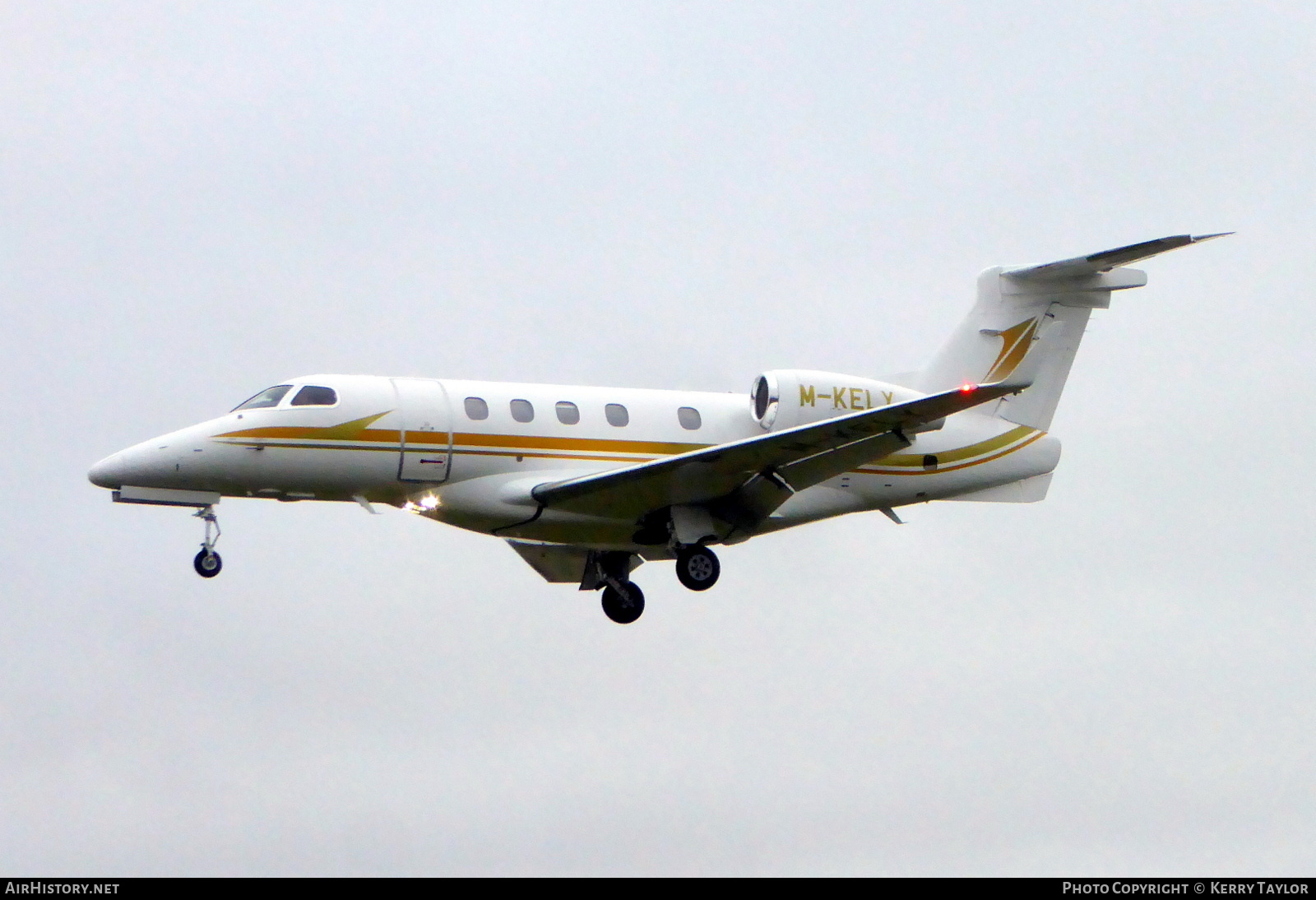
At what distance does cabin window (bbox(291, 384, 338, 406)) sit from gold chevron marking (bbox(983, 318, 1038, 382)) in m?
10.8

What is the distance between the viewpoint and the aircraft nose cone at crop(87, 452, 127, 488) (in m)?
24.2

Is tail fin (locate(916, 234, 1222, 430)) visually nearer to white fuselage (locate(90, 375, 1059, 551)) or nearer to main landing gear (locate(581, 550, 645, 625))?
white fuselage (locate(90, 375, 1059, 551))

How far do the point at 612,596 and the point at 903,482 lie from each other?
500 centimetres

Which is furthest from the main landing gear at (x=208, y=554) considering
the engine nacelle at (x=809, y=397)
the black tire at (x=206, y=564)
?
the engine nacelle at (x=809, y=397)

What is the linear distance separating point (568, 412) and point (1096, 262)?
8.79 meters

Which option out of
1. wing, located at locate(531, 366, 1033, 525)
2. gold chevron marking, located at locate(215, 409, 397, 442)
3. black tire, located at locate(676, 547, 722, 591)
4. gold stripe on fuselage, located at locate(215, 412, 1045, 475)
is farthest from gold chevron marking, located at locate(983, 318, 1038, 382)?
gold chevron marking, located at locate(215, 409, 397, 442)

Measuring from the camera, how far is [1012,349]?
2897cm

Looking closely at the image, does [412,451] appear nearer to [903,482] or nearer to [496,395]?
[496,395]

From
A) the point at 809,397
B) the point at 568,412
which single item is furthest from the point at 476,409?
the point at 809,397

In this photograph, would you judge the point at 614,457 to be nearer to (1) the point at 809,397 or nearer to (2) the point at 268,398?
(1) the point at 809,397
